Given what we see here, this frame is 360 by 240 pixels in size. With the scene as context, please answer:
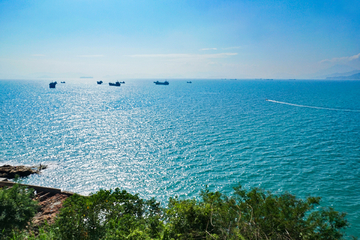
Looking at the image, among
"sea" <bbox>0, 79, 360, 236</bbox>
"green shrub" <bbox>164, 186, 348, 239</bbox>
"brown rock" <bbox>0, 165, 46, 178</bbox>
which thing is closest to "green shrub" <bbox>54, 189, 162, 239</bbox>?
"green shrub" <bbox>164, 186, 348, 239</bbox>

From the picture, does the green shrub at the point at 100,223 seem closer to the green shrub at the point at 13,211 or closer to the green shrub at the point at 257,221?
the green shrub at the point at 257,221

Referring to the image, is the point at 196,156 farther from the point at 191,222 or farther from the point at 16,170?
the point at 16,170

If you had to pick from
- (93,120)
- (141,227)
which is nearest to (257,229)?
(141,227)

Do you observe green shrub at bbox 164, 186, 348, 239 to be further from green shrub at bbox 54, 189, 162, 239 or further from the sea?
the sea

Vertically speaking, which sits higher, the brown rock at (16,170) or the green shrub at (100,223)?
the green shrub at (100,223)

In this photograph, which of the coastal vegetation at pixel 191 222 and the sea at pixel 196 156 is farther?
the sea at pixel 196 156

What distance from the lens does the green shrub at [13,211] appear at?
1206 centimetres

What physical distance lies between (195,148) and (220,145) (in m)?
5.67

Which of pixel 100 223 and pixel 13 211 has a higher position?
pixel 13 211

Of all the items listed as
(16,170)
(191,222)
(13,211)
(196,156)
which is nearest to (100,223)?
(13,211)

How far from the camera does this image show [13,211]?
1240 centimetres

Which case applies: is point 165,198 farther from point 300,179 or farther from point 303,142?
point 303,142

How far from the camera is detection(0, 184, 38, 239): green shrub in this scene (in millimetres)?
12062

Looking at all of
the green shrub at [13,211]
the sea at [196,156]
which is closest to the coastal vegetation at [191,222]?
the green shrub at [13,211]
